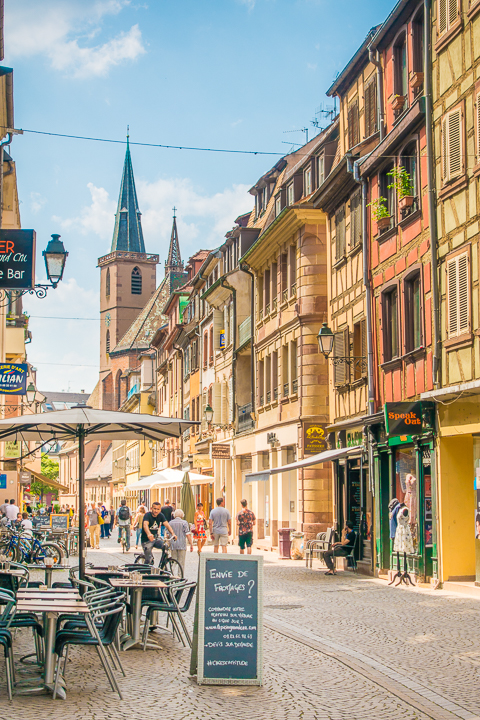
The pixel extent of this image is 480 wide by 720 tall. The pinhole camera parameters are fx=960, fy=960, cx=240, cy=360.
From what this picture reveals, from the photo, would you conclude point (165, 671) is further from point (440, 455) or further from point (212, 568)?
point (440, 455)

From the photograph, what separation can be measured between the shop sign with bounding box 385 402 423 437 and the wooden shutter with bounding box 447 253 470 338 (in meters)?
1.61

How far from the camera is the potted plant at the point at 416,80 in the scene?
18.7 metres

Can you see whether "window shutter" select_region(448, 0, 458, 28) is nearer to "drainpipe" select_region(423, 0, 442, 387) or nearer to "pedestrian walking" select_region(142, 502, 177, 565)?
"drainpipe" select_region(423, 0, 442, 387)

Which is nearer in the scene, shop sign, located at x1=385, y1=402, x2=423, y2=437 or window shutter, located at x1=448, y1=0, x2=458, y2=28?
window shutter, located at x1=448, y1=0, x2=458, y2=28

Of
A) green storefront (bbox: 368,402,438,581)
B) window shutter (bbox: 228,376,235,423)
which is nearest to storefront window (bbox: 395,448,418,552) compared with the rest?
green storefront (bbox: 368,402,438,581)

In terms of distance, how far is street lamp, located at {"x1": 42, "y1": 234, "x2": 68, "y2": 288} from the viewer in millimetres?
15539

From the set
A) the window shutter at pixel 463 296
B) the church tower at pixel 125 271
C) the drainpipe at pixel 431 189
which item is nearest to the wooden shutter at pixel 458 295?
the window shutter at pixel 463 296

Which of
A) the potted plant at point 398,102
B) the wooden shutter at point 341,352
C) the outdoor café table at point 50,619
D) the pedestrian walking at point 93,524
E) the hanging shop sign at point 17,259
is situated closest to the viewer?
the outdoor café table at point 50,619

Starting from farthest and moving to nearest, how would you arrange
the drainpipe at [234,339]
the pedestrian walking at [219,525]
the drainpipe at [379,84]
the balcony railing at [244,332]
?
1. the drainpipe at [234,339]
2. the balcony railing at [244,332]
3. the pedestrian walking at [219,525]
4. the drainpipe at [379,84]

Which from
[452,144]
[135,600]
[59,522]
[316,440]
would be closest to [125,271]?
[59,522]

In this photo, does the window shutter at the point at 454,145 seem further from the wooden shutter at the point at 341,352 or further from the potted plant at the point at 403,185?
the wooden shutter at the point at 341,352

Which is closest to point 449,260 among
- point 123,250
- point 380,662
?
point 380,662

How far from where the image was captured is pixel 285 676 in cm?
906

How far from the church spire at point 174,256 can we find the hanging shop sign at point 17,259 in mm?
84041
